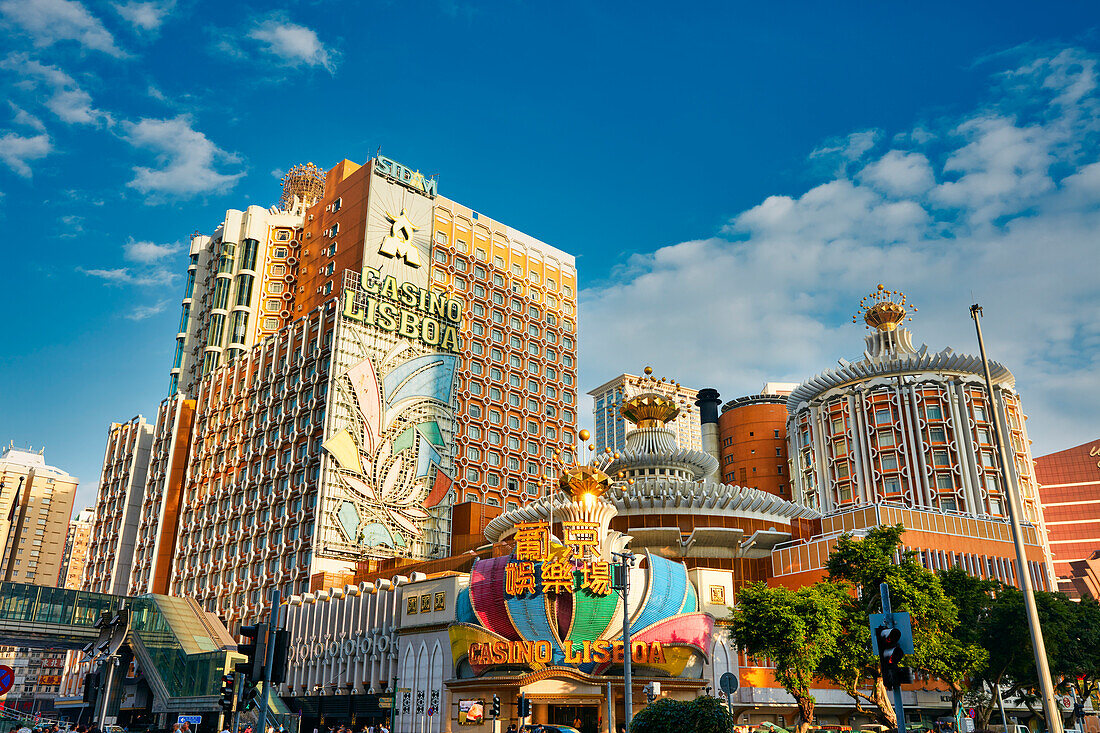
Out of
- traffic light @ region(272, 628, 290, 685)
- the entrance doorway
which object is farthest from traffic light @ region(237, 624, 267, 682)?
the entrance doorway

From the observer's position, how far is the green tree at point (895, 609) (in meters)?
41.6

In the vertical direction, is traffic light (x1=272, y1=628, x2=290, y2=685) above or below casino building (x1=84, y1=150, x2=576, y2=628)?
below

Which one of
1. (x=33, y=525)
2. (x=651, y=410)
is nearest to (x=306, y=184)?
(x=651, y=410)

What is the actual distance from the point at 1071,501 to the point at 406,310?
106 meters

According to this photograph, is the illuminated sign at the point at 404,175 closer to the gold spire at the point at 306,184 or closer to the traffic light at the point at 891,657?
the gold spire at the point at 306,184

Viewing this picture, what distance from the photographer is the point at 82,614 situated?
7194 cm

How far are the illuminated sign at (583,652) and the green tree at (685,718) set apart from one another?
2418 centimetres

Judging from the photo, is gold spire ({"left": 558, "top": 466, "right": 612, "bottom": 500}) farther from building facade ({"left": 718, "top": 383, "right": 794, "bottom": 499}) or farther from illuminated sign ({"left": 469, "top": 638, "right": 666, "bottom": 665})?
building facade ({"left": 718, "top": 383, "right": 794, "bottom": 499})

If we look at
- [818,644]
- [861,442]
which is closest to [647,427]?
[861,442]

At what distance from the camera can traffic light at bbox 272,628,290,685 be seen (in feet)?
68.4

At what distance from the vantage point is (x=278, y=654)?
2119 cm

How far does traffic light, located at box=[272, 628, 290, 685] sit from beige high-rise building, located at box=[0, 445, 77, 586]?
572 feet

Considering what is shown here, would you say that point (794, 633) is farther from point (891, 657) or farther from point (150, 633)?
point (150, 633)

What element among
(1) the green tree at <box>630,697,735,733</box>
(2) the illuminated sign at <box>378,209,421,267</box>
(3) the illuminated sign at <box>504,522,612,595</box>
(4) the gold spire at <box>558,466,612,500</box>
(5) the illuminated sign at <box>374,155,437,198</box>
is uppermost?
(5) the illuminated sign at <box>374,155,437,198</box>
